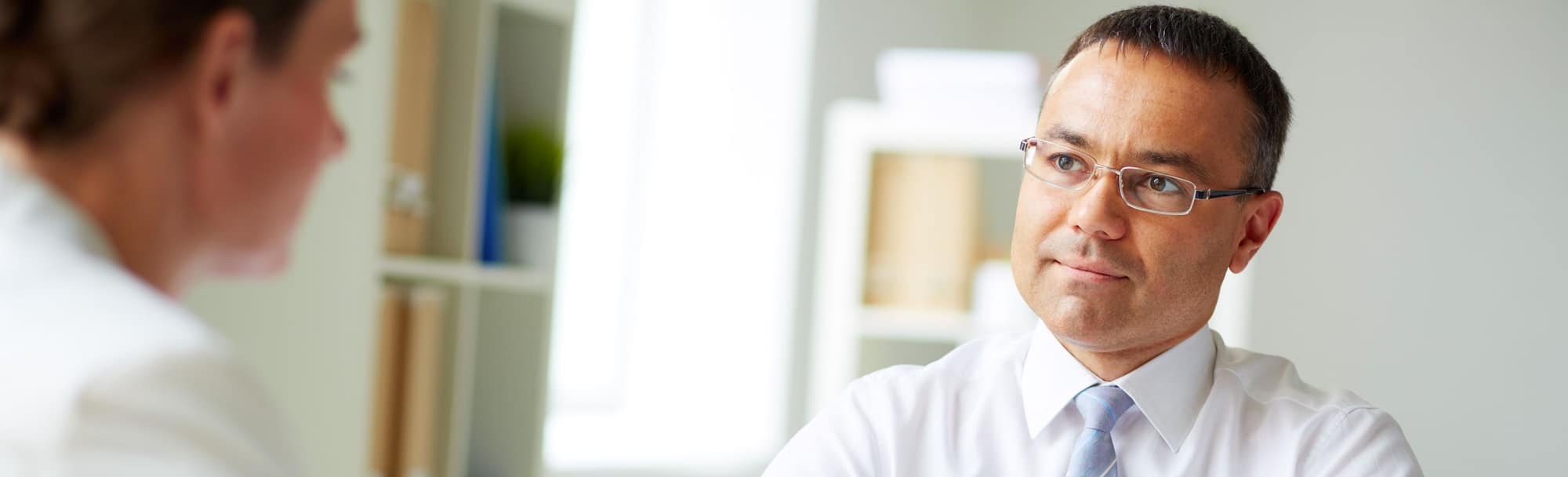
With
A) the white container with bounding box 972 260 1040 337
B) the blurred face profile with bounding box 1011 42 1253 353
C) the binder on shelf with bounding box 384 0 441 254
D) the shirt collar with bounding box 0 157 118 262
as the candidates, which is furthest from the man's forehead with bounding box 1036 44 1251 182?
the white container with bounding box 972 260 1040 337

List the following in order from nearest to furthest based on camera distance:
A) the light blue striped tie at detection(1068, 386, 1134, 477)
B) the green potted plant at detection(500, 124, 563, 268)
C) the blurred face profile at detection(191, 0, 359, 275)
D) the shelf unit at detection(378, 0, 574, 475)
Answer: the blurred face profile at detection(191, 0, 359, 275), the light blue striped tie at detection(1068, 386, 1134, 477), the shelf unit at detection(378, 0, 574, 475), the green potted plant at detection(500, 124, 563, 268)

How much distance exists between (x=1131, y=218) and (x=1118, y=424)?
0.23 m

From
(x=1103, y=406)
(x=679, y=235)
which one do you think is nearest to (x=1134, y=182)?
(x=1103, y=406)

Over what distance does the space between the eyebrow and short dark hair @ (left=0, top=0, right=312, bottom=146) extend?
1027mm

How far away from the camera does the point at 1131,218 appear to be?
4.88 feet

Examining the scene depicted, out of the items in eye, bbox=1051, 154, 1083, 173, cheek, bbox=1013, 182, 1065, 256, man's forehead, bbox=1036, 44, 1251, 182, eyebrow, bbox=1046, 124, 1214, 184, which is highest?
man's forehead, bbox=1036, 44, 1251, 182

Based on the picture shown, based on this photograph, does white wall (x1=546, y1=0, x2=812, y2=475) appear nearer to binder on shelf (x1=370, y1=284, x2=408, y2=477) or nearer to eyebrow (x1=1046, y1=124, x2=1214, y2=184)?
binder on shelf (x1=370, y1=284, x2=408, y2=477)

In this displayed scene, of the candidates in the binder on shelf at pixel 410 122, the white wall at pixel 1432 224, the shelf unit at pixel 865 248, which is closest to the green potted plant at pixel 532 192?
the binder on shelf at pixel 410 122

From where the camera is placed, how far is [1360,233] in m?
3.82

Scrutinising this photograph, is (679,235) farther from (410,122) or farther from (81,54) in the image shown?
(81,54)

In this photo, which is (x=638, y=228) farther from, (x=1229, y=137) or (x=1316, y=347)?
(x=1229, y=137)

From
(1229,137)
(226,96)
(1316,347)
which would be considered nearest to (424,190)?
(1229,137)

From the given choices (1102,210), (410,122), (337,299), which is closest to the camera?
(1102,210)

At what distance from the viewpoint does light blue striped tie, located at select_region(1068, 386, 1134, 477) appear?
1.46 metres
